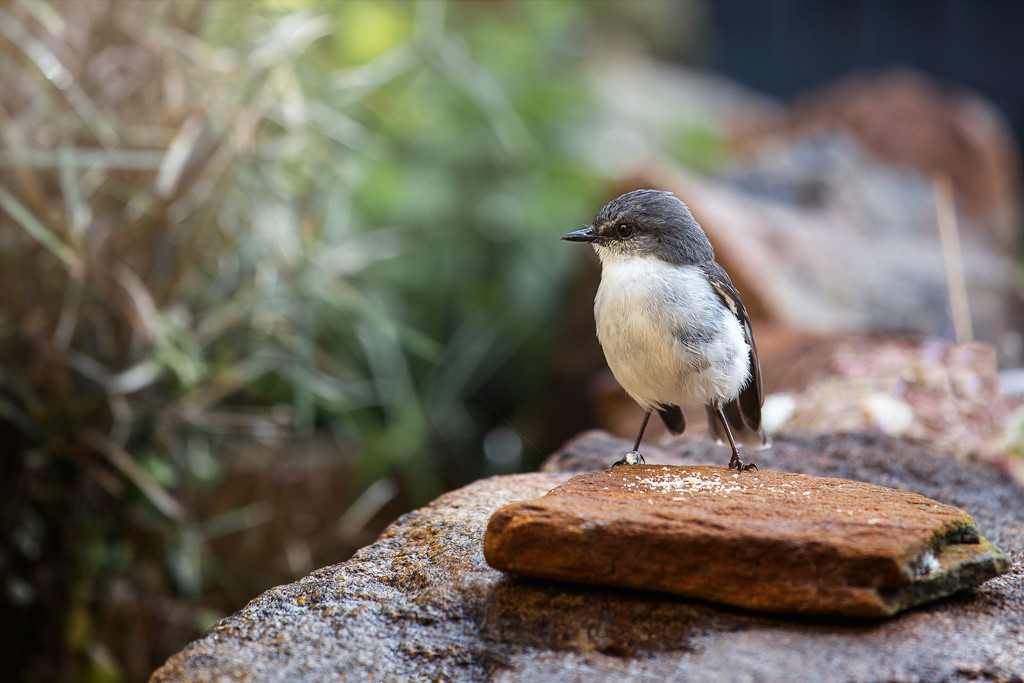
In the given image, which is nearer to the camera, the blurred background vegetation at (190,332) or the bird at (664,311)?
the bird at (664,311)

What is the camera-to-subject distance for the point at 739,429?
2432mm

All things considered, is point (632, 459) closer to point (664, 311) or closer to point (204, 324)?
point (664, 311)

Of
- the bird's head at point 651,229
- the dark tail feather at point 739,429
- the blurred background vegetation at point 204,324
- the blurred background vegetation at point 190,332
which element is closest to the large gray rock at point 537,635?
the dark tail feather at point 739,429

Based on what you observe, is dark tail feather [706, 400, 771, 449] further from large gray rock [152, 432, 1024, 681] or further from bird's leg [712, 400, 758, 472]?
large gray rock [152, 432, 1024, 681]

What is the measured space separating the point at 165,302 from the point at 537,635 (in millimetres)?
1972

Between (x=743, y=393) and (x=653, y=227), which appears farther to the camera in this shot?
(x=743, y=393)

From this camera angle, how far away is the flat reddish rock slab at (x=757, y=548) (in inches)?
56.4

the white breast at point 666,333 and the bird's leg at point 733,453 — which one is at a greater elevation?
the white breast at point 666,333

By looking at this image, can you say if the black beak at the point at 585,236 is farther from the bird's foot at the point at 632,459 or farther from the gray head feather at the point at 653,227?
the bird's foot at the point at 632,459

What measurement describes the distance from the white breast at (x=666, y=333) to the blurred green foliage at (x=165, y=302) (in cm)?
126

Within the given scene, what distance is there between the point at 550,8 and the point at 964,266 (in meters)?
3.14

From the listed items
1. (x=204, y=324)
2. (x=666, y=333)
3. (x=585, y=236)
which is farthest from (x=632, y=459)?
(x=204, y=324)

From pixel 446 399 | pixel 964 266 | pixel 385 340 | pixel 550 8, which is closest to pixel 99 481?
pixel 385 340

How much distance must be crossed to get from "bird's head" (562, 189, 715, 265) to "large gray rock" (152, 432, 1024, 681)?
831mm
